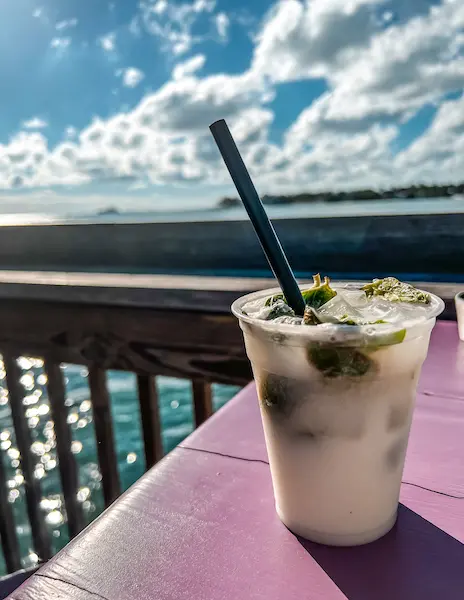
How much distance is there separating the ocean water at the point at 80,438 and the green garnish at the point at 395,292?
3162mm

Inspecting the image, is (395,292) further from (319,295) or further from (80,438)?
(80,438)

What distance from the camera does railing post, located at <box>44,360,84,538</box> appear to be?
2045mm

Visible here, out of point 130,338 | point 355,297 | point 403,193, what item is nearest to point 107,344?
point 130,338

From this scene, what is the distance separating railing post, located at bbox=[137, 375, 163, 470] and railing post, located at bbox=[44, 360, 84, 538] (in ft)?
1.09

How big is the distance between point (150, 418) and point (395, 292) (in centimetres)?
142

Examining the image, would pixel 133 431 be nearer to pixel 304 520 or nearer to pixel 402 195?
pixel 402 195

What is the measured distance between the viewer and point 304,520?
61 centimetres

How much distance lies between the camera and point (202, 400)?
1891 millimetres

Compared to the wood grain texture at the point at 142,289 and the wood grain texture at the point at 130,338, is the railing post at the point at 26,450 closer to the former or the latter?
the wood grain texture at the point at 130,338

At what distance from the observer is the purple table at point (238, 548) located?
1.73ft

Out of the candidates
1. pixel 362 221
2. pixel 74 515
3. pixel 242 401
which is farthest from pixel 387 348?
pixel 74 515

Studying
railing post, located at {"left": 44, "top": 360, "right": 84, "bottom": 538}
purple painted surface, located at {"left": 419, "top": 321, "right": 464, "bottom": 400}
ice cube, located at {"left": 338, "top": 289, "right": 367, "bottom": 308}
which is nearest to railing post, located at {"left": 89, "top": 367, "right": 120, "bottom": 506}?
railing post, located at {"left": 44, "top": 360, "right": 84, "bottom": 538}

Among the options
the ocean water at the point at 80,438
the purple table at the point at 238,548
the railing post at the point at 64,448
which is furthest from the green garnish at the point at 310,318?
the ocean water at the point at 80,438

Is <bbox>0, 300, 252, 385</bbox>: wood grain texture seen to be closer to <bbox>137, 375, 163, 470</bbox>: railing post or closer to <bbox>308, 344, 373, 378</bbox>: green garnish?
<bbox>137, 375, 163, 470</bbox>: railing post
